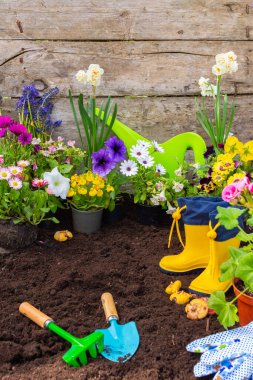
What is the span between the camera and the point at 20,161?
263cm

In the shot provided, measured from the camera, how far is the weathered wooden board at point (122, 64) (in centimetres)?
307

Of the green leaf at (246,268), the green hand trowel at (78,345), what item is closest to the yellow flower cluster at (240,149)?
the green leaf at (246,268)

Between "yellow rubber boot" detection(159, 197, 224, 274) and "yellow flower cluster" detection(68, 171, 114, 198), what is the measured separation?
464mm

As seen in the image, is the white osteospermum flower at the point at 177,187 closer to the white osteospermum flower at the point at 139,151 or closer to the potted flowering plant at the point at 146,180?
the potted flowering plant at the point at 146,180

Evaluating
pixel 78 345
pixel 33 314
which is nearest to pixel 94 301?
pixel 33 314

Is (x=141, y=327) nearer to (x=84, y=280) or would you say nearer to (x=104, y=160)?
(x=84, y=280)

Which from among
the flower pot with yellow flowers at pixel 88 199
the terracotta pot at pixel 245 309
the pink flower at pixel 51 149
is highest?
the pink flower at pixel 51 149

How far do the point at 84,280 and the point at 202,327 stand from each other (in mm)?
606

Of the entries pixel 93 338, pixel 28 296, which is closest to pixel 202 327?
pixel 93 338

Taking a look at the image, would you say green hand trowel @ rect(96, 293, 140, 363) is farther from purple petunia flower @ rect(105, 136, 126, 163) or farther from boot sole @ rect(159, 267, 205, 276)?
purple petunia flower @ rect(105, 136, 126, 163)

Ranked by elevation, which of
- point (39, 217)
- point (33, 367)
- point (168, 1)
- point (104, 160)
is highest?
point (168, 1)

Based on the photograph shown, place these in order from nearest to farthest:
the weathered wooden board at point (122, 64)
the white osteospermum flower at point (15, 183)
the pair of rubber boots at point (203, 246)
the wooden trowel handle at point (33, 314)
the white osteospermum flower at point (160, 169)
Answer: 1. the wooden trowel handle at point (33, 314)
2. the pair of rubber boots at point (203, 246)
3. the white osteospermum flower at point (15, 183)
4. the white osteospermum flower at point (160, 169)
5. the weathered wooden board at point (122, 64)

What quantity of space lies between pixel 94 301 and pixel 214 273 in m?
0.52

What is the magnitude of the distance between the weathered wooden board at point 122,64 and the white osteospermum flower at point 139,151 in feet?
1.35
